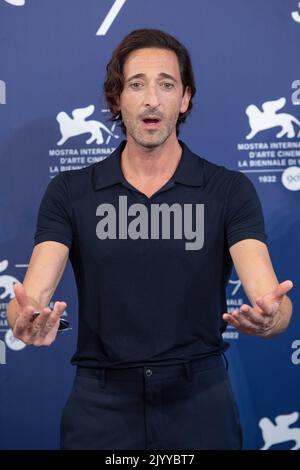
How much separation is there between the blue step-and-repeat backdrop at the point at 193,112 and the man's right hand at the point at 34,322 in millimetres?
1112

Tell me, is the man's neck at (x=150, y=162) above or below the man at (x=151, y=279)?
above

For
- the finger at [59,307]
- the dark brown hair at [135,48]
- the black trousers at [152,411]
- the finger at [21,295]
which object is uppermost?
the dark brown hair at [135,48]

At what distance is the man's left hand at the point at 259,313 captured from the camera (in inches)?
59.2

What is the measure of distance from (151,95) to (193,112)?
79 centimetres

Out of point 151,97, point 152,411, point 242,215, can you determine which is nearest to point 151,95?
point 151,97

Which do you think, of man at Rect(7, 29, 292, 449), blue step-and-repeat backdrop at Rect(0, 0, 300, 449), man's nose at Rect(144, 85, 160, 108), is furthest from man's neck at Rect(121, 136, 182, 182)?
blue step-and-repeat backdrop at Rect(0, 0, 300, 449)


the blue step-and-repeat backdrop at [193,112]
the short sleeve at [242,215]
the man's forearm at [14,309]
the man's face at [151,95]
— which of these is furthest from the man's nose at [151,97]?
the blue step-and-repeat backdrop at [193,112]

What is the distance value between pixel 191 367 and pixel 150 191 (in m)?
0.46

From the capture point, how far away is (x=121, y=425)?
1.65 meters

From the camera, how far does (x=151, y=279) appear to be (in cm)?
174

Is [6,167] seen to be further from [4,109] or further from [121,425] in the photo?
[121,425]

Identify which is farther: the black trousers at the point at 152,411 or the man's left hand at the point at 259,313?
the black trousers at the point at 152,411

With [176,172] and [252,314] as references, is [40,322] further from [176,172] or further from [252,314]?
[176,172]

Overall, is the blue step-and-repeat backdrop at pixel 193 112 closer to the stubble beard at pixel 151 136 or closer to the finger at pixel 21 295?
the stubble beard at pixel 151 136
